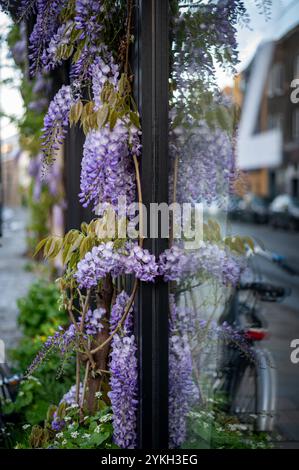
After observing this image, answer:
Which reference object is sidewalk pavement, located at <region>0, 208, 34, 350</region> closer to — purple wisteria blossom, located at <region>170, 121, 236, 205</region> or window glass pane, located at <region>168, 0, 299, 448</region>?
window glass pane, located at <region>168, 0, 299, 448</region>

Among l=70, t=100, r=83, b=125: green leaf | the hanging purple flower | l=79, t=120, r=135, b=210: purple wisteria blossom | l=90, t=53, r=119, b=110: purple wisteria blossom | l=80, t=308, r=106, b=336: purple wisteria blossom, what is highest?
the hanging purple flower

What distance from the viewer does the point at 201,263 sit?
7.89 feet

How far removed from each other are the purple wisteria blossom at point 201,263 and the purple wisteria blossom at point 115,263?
0.06 metres

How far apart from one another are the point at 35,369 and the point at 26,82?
5.60 feet

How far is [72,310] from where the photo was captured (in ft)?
8.19

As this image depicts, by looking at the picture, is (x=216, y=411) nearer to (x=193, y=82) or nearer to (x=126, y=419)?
(x=126, y=419)

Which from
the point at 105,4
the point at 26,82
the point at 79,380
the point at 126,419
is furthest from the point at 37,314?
→ the point at 105,4

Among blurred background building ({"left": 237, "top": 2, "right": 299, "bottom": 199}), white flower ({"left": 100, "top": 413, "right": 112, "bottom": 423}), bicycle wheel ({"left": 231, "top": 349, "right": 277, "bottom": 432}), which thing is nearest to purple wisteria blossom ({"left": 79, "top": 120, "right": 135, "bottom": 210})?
blurred background building ({"left": 237, "top": 2, "right": 299, "bottom": 199})

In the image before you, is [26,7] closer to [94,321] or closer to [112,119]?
[112,119]

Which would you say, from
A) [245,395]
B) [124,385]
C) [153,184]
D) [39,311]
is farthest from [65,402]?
[39,311]

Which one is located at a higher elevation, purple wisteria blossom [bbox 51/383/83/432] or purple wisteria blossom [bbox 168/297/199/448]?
purple wisteria blossom [bbox 168/297/199/448]

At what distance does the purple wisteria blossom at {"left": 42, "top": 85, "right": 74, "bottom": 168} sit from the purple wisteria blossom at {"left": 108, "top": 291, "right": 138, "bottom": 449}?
61 centimetres

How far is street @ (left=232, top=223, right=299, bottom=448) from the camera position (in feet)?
8.98

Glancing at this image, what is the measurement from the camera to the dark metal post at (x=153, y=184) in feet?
7.11
